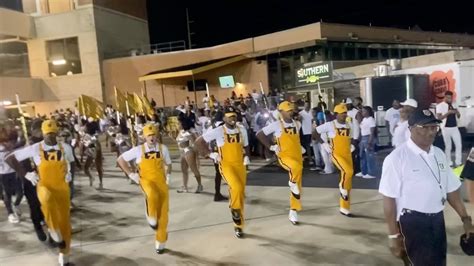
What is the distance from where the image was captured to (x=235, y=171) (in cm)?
710

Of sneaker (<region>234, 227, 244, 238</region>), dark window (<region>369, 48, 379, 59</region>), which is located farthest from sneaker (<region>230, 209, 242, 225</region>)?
dark window (<region>369, 48, 379, 59</region>)

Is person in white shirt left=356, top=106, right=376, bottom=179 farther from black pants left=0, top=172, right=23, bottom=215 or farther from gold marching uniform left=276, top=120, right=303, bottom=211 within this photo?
black pants left=0, top=172, right=23, bottom=215

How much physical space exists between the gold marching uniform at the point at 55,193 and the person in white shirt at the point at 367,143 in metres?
7.00

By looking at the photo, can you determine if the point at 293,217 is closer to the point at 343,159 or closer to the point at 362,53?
the point at 343,159

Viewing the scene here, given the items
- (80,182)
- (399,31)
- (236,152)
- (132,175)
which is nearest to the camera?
(132,175)

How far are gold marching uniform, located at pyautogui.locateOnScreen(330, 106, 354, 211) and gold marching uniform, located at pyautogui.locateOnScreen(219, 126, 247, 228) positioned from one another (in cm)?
169

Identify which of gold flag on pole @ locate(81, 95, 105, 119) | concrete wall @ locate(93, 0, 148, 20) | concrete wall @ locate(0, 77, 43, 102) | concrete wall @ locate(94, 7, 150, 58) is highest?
concrete wall @ locate(93, 0, 148, 20)

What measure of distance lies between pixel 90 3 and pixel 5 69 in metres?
7.96

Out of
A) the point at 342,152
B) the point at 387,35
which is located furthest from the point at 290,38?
the point at 342,152

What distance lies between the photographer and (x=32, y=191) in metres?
7.32

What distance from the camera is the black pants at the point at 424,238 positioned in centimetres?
349

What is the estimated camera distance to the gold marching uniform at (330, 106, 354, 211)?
25.0 ft

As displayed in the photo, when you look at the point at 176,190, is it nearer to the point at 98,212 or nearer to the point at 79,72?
the point at 98,212

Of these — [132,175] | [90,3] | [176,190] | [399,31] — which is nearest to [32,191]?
[132,175]
